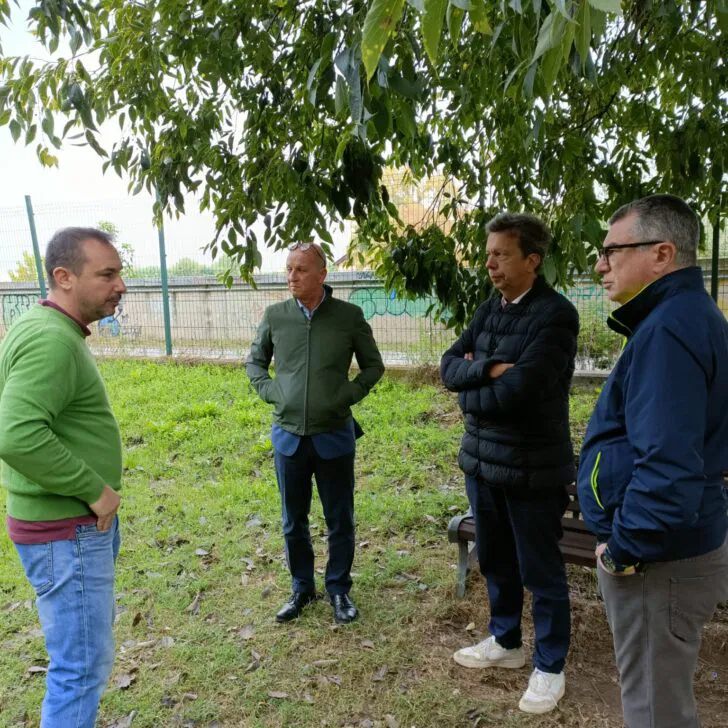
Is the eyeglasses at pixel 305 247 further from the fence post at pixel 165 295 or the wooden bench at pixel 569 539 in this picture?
the fence post at pixel 165 295

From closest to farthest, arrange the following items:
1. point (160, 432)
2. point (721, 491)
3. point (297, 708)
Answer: point (721, 491)
point (297, 708)
point (160, 432)

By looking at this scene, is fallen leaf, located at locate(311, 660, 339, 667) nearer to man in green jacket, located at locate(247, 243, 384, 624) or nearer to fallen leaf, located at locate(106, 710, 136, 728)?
man in green jacket, located at locate(247, 243, 384, 624)

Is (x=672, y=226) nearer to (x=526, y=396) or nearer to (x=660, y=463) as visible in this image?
(x=660, y=463)

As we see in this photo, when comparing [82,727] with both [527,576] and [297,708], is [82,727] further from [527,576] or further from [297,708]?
[527,576]

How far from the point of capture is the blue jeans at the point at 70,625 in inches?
80.5

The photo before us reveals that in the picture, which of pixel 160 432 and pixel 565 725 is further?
pixel 160 432

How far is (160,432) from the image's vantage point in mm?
7113

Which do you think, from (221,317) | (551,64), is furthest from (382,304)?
(551,64)

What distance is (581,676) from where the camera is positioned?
2965 mm

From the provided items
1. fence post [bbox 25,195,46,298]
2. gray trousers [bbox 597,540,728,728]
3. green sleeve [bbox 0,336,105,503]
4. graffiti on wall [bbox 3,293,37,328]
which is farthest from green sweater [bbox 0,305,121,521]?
graffiti on wall [bbox 3,293,37,328]

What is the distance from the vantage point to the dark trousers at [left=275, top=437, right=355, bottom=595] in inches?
133

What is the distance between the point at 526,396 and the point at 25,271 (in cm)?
1114

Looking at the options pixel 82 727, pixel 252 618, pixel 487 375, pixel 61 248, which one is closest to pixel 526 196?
pixel 487 375

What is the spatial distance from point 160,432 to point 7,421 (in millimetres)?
5350
